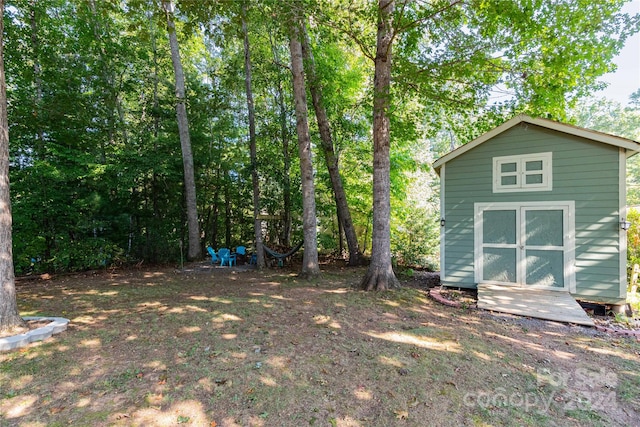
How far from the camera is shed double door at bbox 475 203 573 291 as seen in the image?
484 cm

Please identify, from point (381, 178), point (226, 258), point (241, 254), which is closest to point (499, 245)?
point (381, 178)

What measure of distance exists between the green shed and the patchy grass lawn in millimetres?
1399

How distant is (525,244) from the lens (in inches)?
201

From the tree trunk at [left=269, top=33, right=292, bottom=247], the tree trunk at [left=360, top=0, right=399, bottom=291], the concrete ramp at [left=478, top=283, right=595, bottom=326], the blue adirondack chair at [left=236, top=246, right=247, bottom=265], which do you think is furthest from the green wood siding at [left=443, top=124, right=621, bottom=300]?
the blue adirondack chair at [left=236, top=246, right=247, bottom=265]

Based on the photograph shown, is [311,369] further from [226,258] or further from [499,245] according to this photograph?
[226,258]

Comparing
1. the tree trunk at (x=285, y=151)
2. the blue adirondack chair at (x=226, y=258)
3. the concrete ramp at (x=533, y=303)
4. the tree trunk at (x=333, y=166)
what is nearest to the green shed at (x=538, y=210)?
the concrete ramp at (x=533, y=303)

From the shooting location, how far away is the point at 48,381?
89.4 inches

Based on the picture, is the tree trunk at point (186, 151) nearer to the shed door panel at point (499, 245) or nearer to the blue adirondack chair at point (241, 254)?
the blue adirondack chair at point (241, 254)

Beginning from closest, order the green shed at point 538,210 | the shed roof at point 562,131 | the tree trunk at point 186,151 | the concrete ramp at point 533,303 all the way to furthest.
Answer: the concrete ramp at point 533,303
the shed roof at point 562,131
the green shed at point 538,210
the tree trunk at point 186,151

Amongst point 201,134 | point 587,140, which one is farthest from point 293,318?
point 201,134

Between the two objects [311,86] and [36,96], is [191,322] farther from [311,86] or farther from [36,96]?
[36,96]

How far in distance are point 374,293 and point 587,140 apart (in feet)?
13.3

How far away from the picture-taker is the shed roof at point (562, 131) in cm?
435

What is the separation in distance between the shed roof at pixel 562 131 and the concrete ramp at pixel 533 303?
2336mm
